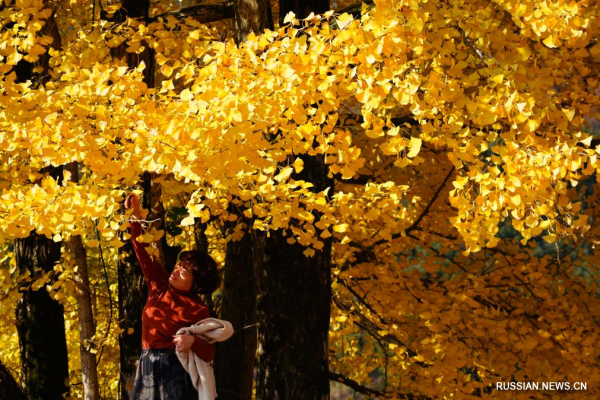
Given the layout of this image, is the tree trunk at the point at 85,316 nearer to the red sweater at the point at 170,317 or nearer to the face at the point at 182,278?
the red sweater at the point at 170,317

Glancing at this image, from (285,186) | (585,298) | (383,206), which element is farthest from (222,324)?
(585,298)

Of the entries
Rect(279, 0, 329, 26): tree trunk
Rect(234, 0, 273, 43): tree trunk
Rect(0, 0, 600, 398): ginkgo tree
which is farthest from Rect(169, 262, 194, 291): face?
Rect(279, 0, 329, 26): tree trunk

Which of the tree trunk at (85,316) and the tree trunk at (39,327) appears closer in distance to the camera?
the tree trunk at (85,316)

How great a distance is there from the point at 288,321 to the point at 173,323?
114 cm

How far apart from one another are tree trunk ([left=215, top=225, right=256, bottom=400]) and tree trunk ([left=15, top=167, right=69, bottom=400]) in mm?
1588

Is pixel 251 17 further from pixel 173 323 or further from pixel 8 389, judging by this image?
pixel 8 389

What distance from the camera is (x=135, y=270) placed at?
6266 mm

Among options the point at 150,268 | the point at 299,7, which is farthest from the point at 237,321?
the point at 299,7

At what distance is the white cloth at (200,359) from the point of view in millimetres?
4598

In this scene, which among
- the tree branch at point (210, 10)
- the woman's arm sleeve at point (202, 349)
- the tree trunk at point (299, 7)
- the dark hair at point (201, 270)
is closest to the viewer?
the woman's arm sleeve at point (202, 349)

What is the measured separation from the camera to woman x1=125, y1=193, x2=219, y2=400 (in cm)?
471

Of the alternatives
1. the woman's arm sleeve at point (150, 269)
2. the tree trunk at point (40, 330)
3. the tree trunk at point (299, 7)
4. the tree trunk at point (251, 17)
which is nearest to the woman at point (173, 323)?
the woman's arm sleeve at point (150, 269)

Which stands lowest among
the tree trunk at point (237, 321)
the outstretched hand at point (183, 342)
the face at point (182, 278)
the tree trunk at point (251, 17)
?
the tree trunk at point (237, 321)

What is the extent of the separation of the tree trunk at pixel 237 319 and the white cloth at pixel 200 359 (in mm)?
3493
